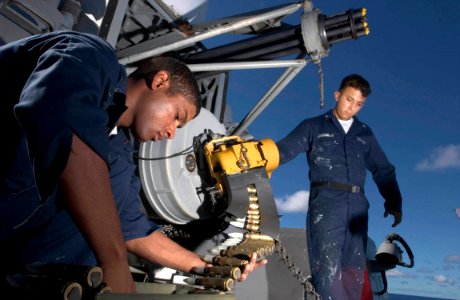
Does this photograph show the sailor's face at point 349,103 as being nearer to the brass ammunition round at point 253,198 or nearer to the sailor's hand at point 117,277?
the brass ammunition round at point 253,198

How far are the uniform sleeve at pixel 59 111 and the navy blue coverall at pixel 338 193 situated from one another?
3096 mm

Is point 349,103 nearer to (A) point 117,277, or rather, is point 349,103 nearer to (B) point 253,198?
(B) point 253,198

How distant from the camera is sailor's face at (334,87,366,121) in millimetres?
4375

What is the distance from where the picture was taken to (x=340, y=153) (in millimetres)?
4215

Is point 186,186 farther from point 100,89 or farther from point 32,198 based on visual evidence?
point 100,89

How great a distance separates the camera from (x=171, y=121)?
6.61ft

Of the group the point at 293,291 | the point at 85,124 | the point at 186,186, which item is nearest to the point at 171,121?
the point at 85,124

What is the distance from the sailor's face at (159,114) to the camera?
1946 millimetres

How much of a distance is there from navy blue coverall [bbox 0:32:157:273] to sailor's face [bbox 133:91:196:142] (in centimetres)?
24

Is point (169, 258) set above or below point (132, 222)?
below

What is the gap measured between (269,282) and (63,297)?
13.7ft

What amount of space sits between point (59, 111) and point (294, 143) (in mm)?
3406

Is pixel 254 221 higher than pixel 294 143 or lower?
lower

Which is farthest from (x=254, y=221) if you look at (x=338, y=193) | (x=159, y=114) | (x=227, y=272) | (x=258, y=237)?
(x=159, y=114)
